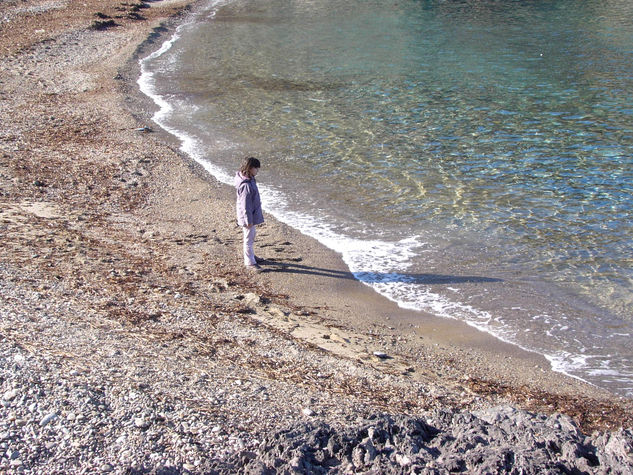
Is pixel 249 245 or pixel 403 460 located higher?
pixel 403 460

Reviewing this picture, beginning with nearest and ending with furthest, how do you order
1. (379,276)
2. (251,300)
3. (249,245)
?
(251,300)
(249,245)
(379,276)

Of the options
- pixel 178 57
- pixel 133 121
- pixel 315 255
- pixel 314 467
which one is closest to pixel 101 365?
pixel 314 467

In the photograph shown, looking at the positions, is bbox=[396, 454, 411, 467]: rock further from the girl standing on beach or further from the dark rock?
the girl standing on beach

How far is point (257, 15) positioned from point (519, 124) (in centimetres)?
3163

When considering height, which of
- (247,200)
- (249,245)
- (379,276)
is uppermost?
(247,200)

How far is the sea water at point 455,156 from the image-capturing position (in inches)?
380

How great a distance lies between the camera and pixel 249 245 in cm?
1016

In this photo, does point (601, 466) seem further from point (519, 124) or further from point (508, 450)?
point (519, 124)

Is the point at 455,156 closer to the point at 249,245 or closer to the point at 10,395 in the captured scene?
the point at 249,245

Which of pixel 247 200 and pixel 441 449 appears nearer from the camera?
pixel 441 449

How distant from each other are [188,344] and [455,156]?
10809mm

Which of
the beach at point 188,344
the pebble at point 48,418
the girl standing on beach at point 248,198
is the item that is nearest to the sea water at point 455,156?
the beach at point 188,344

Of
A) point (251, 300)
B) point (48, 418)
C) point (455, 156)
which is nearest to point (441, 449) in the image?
point (48, 418)

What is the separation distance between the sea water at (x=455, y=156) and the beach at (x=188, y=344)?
0.86 metres
